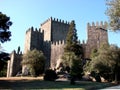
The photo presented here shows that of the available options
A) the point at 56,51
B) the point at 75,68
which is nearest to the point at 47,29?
the point at 56,51

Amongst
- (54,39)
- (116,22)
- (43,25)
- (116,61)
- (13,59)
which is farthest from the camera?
(43,25)

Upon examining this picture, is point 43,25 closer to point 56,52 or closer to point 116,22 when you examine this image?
point 56,52

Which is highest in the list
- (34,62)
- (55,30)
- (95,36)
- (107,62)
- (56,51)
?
(55,30)

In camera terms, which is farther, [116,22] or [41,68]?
[41,68]

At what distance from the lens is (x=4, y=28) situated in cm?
3291

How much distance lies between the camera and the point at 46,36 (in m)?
69.2

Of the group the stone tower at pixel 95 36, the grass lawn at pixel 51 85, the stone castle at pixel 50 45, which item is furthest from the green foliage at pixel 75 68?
the stone tower at pixel 95 36

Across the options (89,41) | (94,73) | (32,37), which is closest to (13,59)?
(32,37)

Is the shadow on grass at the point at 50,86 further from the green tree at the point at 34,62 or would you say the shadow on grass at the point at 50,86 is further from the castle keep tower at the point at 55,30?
the castle keep tower at the point at 55,30

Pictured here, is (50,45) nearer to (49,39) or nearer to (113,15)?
(49,39)

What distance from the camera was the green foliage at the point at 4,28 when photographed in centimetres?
3238

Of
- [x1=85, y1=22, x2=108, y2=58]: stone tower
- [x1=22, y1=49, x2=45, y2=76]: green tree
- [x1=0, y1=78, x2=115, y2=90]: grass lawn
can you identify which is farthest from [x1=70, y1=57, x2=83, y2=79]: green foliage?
[x1=85, y1=22, x2=108, y2=58]: stone tower

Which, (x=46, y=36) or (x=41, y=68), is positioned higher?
(x=46, y=36)

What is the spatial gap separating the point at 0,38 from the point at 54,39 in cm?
3556
